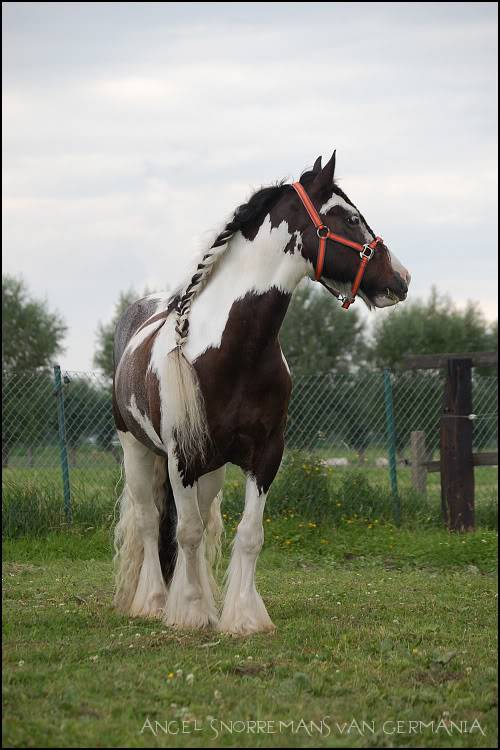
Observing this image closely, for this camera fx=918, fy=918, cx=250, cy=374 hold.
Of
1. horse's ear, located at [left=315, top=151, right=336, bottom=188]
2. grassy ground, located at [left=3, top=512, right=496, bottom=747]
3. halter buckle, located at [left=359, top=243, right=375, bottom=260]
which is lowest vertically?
grassy ground, located at [left=3, top=512, right=496, bottom=747]

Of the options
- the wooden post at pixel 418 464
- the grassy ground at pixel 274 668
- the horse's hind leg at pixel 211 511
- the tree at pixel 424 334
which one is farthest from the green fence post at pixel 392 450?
the tree at pixel 424 334

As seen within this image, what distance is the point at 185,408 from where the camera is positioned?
201 inches

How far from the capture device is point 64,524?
9211mm

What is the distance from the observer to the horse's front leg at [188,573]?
5387mm

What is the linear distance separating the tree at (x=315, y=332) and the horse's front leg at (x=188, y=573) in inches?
968

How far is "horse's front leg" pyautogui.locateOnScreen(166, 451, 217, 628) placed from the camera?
5.39 metres

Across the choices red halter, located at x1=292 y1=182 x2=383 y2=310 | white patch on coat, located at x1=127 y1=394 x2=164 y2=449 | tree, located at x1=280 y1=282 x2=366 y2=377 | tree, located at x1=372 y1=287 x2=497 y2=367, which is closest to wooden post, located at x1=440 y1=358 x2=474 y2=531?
white patch on coat, located at x1=127 y1=394 x2=164 y2=449

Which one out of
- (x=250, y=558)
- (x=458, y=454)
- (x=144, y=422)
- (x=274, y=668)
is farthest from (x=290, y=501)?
(x=274, y=668)

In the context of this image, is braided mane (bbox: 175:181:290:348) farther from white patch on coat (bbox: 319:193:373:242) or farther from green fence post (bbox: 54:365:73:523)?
green fence post (bbox: 54:365:73:523)

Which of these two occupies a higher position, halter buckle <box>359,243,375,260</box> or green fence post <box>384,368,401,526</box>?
halter buckle <box>359,243,375,260</box>

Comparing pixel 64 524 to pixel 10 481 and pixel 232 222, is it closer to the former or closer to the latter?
pixel 10 481

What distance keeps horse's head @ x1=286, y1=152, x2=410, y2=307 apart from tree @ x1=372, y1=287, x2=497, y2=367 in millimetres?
27089

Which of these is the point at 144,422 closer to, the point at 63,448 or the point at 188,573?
the point at 188,573

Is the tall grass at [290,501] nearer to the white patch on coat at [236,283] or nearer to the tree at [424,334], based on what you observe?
the white patch on coat at [236,283]
